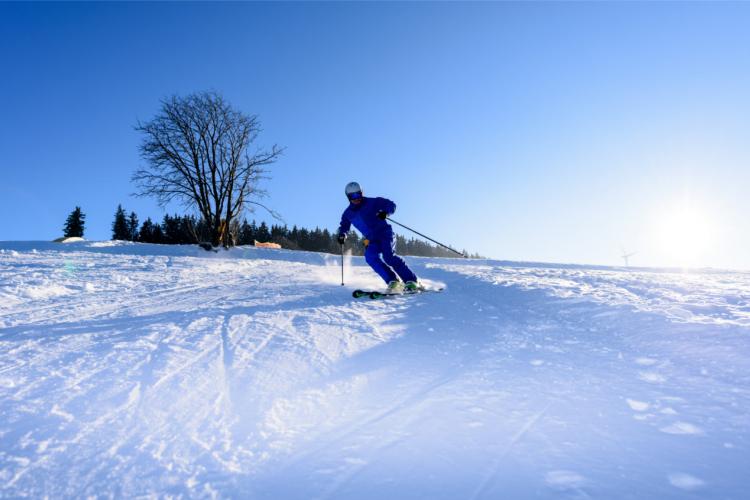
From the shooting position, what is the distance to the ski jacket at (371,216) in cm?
758

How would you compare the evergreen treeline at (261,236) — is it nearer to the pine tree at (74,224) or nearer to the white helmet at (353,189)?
the pine tree at (74,224)

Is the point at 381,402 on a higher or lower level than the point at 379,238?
lower

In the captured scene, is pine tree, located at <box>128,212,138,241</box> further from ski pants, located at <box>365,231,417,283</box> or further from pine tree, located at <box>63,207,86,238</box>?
ski pants, located at <box>365,231,417,283</box>

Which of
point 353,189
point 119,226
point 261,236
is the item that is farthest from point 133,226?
point 353,189

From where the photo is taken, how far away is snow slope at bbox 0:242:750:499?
1863 millimetres

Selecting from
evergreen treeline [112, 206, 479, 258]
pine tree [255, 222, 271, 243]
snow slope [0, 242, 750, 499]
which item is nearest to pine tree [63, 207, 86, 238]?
evergreen treeline [112, 206, 479, 258]

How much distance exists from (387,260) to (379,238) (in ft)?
1.49

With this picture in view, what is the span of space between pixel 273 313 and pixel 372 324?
4.77 ft

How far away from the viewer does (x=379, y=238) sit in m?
7.57

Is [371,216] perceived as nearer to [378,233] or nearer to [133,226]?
[378,233]

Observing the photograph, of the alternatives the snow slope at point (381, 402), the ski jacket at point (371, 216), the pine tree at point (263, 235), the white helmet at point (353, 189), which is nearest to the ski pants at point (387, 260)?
the ski jacket at point (371, 216)

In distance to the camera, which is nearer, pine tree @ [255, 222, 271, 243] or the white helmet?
the white helmet

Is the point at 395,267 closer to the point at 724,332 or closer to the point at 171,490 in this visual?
the point at 724,332

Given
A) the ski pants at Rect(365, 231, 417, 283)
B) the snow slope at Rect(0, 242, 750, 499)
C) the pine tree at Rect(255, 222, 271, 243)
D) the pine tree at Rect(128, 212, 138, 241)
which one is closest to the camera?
the snow slope at Rect(0, 242, 750, 499)
